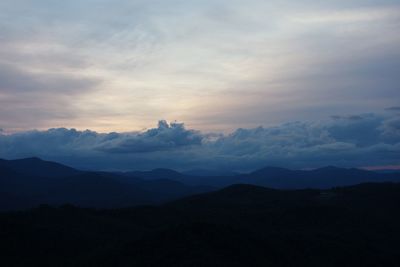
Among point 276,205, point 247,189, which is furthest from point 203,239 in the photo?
point 247,189

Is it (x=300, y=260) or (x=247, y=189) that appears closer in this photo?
(x=300, y=260)

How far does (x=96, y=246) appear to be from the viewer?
270 ft

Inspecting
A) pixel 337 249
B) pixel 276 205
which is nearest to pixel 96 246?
pixel 337 249

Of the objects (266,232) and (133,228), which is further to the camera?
(133,228)

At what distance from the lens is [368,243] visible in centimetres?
9125

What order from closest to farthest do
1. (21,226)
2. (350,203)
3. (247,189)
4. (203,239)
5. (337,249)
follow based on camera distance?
(203,239) → (337,249) → (21,226) → (350,203) → (247,189)

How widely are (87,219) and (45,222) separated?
31.6 ft

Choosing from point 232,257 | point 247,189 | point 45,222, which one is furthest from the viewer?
point 247,189

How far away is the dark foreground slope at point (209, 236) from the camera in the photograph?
70938mm

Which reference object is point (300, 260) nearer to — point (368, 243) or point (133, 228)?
point (368, 243)

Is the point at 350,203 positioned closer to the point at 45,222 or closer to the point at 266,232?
the point at 266,232

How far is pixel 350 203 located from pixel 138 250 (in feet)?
263

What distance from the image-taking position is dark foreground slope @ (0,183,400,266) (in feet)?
233

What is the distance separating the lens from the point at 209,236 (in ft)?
247
